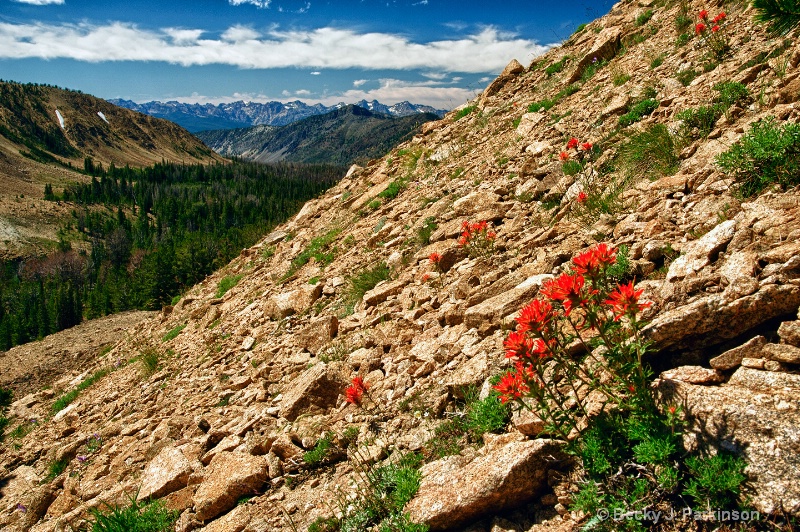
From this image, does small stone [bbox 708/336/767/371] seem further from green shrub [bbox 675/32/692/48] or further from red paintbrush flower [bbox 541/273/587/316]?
green shrub [bbox 675/32/692/48]

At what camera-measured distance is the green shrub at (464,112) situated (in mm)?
17656

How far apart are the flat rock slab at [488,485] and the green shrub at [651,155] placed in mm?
4726

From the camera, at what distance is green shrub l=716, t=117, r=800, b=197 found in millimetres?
4160

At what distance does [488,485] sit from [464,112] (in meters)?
17.1

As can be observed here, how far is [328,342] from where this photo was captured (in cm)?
720

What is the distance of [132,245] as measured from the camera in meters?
134

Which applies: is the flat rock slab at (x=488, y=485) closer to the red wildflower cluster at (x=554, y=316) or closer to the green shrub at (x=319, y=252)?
the red wildflower cluster at (x=554, y=316)

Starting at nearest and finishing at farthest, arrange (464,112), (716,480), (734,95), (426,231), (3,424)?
(716,480) < (734,95) < (426,231) < (3,424) < (464,112)

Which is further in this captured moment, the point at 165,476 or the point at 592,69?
the point at 592,69

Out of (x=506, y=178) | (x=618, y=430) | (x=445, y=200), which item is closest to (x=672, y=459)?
(x=618, y=430)

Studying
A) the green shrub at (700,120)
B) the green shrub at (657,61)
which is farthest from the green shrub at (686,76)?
the green shrub at (700,120)

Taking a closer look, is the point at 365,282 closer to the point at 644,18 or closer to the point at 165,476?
the point at 165,476

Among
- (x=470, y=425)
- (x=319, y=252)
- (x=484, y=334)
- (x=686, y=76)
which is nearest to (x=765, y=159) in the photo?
(x=484, y=334)

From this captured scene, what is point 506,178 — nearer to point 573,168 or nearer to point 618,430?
point 573,168
